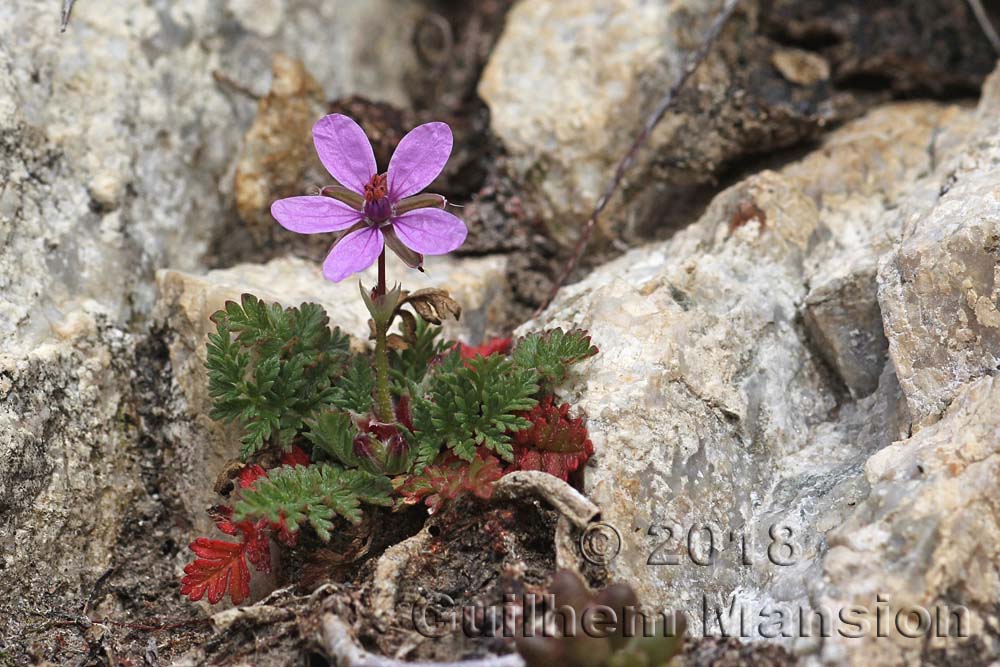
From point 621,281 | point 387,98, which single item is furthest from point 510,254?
point 387,98

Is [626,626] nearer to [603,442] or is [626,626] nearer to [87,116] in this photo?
[603,442]

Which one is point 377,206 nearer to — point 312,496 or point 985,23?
point 312,496

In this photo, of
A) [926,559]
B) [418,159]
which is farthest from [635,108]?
[926,559]

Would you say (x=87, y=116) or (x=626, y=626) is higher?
(x=87, y=116)

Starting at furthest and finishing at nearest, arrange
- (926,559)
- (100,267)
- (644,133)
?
(644,133) → (100,267) → (926,559)

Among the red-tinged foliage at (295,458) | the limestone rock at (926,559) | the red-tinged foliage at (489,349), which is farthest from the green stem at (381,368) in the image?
the limestone rock at (926,559)

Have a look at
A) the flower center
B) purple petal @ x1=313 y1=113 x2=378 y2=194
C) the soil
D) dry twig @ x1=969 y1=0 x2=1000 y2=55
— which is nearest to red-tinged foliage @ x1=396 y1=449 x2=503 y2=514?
the soil
